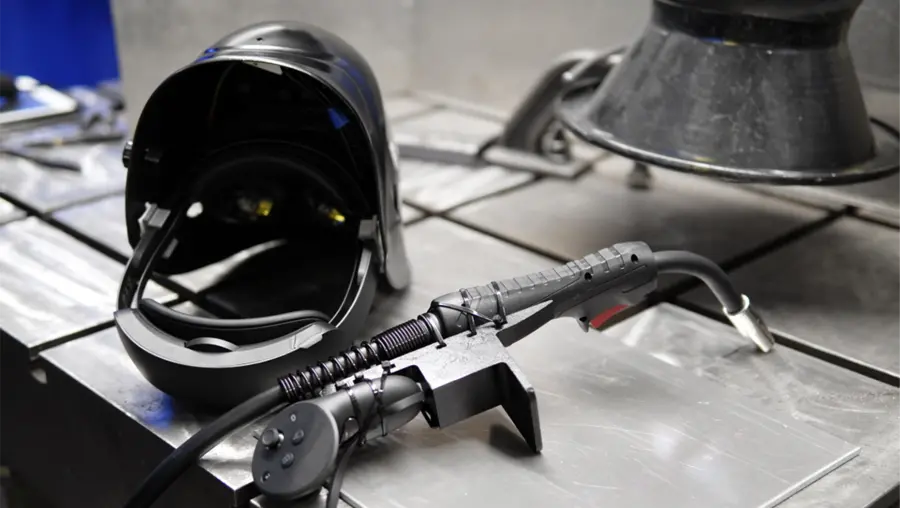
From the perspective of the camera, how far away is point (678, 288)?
1.02 m

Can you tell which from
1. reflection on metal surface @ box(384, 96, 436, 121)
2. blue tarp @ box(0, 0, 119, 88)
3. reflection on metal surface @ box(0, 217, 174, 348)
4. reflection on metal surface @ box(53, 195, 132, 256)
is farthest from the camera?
blue tarp @ box(0, 0, 119, 88)

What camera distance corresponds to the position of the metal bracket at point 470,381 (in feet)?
2.23

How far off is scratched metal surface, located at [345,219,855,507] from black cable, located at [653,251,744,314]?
81mm

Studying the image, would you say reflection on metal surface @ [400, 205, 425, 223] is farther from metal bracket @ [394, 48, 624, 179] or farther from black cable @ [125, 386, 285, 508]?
black cable @ [125, 386, 285, 508]

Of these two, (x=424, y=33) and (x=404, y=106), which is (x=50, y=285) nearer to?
(x=404, y=106)

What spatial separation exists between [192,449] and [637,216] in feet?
2.44

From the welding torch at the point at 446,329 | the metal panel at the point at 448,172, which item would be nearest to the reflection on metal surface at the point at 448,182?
the metal panel at the point at 448,172

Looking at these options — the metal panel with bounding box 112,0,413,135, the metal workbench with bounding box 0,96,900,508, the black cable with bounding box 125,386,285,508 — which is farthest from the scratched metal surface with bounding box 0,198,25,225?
the black cable with bounding box 125,386,285,508

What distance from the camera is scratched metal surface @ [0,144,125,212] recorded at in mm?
1225

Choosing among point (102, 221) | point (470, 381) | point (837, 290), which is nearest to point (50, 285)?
point (102, 221)

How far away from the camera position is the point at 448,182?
135 cm

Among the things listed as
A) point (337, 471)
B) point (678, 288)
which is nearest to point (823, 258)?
point (678, 288)

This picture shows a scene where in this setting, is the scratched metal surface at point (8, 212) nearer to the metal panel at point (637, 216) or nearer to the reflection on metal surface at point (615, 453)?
the metal panel at point (637, 216)

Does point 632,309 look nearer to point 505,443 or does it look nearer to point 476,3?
point 505,443
